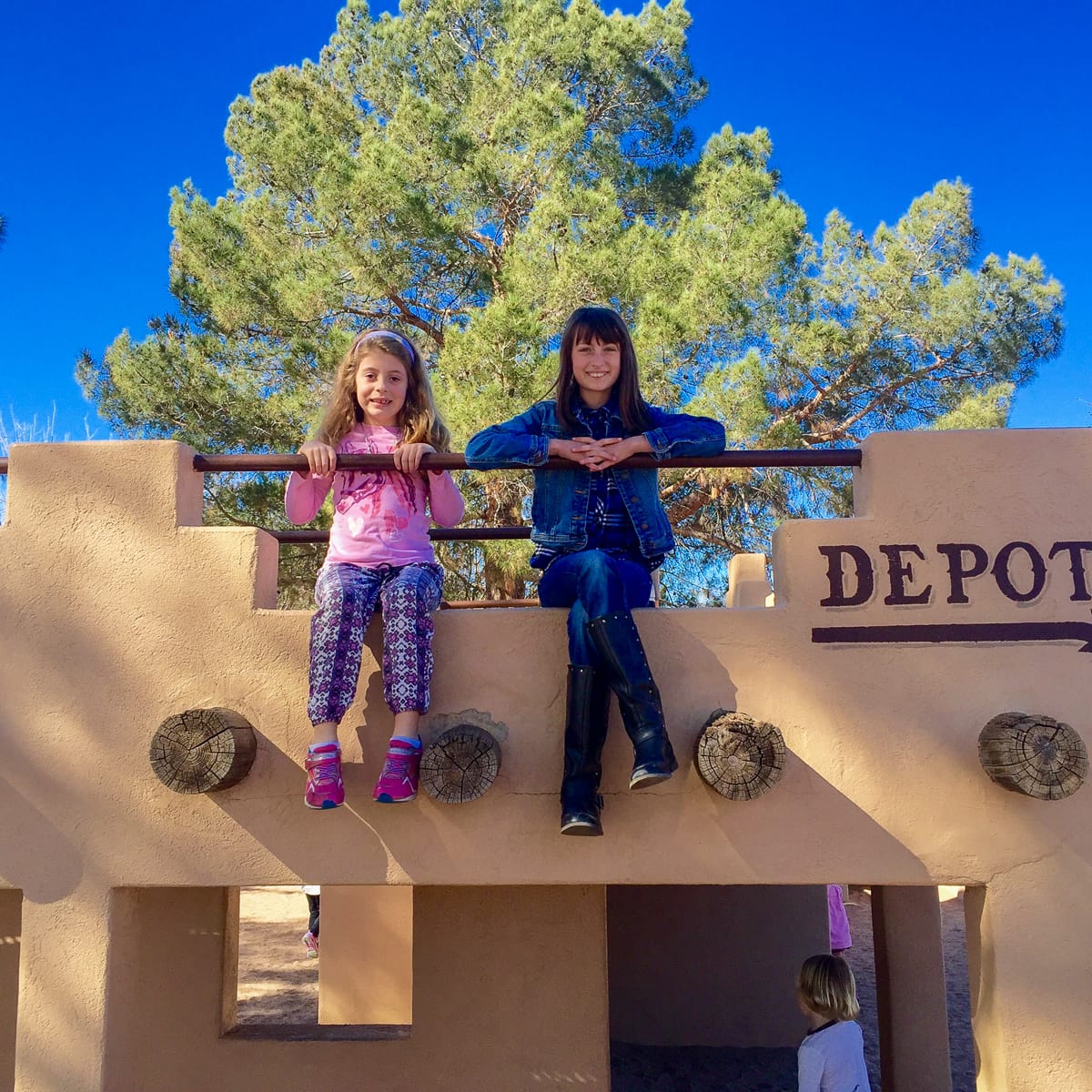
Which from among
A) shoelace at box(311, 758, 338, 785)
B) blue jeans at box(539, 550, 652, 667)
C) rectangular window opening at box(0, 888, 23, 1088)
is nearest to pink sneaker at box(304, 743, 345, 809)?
shoelace at box(311, 758, 338, 785)

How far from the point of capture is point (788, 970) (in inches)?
299

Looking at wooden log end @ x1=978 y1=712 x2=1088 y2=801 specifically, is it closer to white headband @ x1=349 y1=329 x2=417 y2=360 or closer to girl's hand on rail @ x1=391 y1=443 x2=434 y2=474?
girl's hand on rail @ x1=391 y1=443 x2=434 y2=474

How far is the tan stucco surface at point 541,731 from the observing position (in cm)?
317

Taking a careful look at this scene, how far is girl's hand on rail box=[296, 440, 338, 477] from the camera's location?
3363 millimetres

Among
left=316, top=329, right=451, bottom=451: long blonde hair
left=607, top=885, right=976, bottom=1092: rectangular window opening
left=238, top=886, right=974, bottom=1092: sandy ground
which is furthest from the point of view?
left=607, top=885, right=976, bottom=1092: rectangular window opening

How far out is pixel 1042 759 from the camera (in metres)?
3.08

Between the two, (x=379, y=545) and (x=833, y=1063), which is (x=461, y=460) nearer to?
(x=379, y=545)

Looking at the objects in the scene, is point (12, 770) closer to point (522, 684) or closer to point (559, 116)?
point (522, 684)

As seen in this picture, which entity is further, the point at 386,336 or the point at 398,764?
the point at 386,336

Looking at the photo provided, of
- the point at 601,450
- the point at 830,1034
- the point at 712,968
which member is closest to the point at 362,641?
the point at 601,450

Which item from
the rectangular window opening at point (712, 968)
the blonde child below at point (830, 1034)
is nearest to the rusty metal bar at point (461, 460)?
the blonde child below at point (830, 1034)

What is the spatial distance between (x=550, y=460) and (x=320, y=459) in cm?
76

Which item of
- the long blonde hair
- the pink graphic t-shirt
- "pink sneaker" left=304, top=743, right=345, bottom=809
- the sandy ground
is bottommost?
the sandy ground

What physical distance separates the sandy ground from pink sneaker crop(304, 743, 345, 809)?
198 inches
